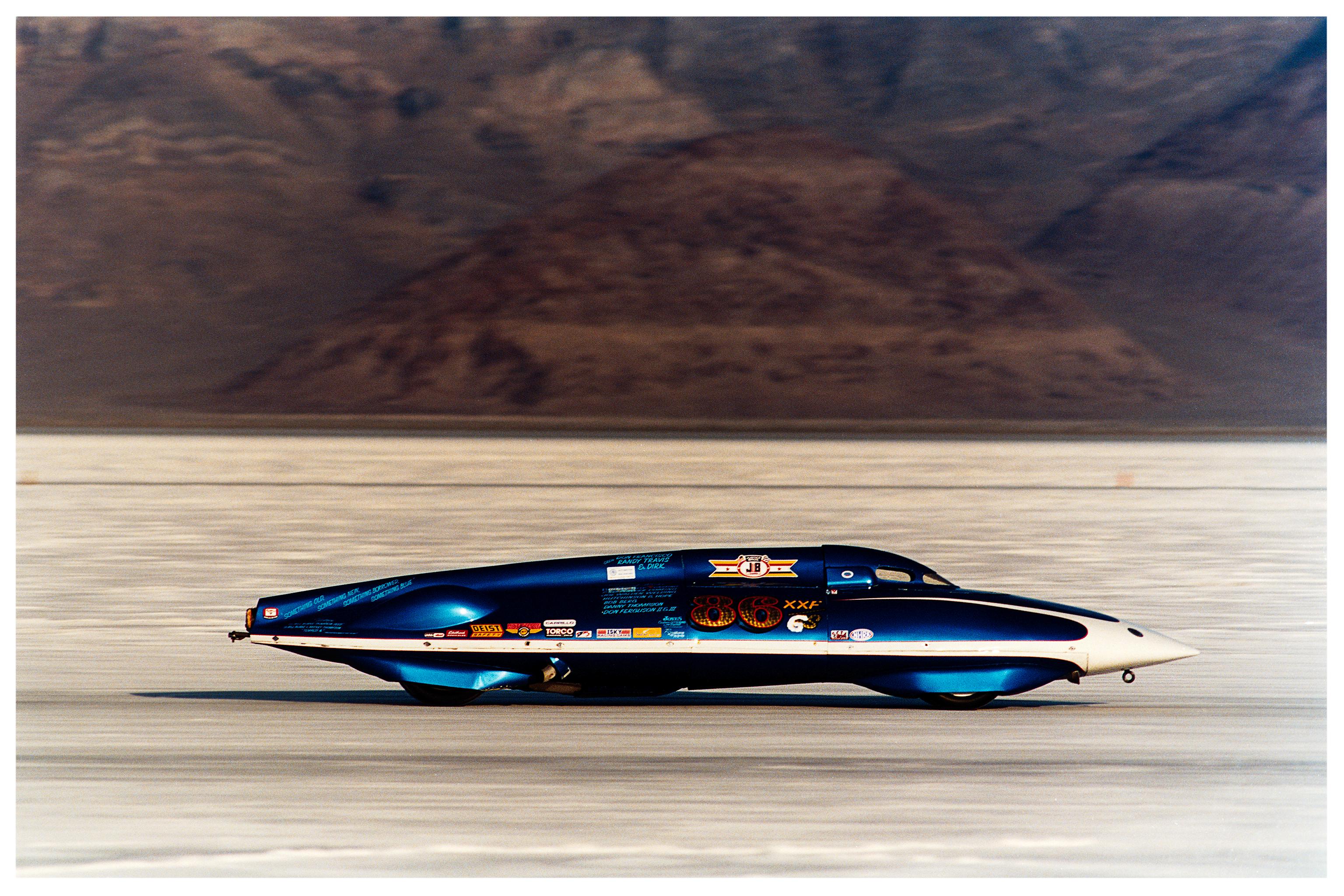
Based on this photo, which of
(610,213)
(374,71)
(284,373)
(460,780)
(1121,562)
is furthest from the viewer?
(374,71)

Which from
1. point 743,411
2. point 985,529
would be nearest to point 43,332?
point 743,411

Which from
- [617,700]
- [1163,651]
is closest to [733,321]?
[617,700]

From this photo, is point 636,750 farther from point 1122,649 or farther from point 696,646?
point 1122,649

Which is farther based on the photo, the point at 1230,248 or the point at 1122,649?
the point at 1230,248

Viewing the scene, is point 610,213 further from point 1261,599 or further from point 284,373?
point 1261,599

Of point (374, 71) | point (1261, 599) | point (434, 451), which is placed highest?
point (374, 71)

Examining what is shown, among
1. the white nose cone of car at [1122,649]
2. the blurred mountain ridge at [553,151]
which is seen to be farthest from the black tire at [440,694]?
the blurred mountain ridge at [553,151]
